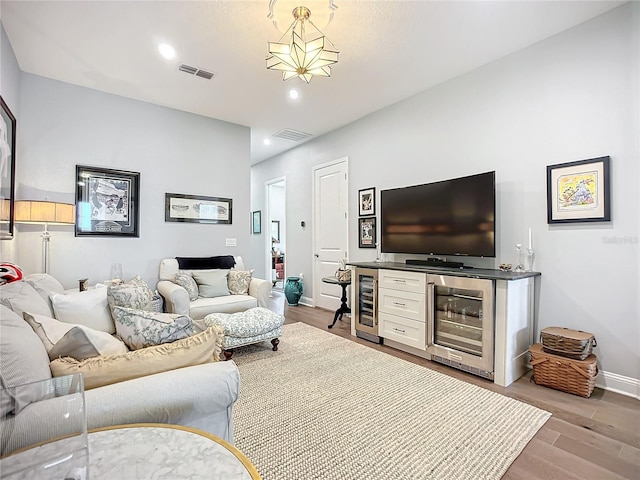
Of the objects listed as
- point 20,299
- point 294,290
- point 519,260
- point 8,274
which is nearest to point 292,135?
point 294,290

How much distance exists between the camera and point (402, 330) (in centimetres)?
329

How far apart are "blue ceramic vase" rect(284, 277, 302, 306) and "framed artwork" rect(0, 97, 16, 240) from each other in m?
3.70

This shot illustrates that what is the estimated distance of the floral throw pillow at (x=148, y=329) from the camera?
1438 mm

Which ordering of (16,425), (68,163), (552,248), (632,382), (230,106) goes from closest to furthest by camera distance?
(16,425) < (632,382) < (552,248) < (68,163) < (230,106)

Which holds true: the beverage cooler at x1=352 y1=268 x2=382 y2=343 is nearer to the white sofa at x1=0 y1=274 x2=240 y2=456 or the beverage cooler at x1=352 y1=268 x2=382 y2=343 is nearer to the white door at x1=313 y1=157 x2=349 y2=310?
the white door at x1=313 y1=157 x2=349 y2=310

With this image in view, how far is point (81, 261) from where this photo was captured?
3.53 metres

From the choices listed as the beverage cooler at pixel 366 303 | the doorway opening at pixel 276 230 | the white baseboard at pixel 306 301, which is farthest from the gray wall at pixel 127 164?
the beverage cooler at pixel 366 303

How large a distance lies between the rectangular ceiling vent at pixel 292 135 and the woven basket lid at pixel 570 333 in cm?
417

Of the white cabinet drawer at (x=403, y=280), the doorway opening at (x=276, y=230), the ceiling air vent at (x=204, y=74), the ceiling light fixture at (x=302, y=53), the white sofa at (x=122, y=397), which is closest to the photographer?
the white sofa at (x=122, y=397)

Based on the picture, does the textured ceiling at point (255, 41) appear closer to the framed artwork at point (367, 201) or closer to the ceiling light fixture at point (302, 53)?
the ceiling light fixture at point (302, 53)

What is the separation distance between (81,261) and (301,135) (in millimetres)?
3525

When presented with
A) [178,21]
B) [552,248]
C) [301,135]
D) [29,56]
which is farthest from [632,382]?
[29,56]

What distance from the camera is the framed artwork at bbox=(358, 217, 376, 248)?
4.34 meters

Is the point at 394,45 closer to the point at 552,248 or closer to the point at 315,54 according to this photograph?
the point at 315,54
